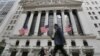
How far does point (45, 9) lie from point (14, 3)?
11.8 meters

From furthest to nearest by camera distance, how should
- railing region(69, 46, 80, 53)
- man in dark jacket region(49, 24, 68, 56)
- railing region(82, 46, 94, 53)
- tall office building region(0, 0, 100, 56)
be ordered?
tall office building region(0, 0, 100, 56), railing region(69, 46, 80, 53), railing region(82, 46, 94, 53), man in dark jacket region(49, 24, 68, 56)

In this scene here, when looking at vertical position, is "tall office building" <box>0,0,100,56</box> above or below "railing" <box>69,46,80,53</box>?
above

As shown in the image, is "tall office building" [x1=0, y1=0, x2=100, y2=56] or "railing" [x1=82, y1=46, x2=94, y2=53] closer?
"railing" [x1=82, y1=46, x2=94, y2=53]

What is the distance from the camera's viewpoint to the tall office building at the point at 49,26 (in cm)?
2742

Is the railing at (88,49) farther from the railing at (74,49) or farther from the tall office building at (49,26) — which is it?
the railing at (74,49)

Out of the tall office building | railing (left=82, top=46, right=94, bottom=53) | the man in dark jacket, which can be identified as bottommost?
the man in dark jacket

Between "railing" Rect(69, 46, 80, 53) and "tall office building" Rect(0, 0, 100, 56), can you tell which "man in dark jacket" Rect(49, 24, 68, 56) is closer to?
"tall office building" Rect(0, 0, 100, 56)

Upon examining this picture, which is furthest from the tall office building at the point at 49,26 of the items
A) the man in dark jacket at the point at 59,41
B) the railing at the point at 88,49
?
the man in dark jacket at the point at 59,41

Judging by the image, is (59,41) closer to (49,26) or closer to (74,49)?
(74,49)

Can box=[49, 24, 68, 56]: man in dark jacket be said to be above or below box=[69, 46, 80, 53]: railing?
below

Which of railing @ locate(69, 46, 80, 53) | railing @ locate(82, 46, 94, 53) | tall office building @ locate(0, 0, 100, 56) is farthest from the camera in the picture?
tall office building @ locate(0, 0, 100, 56)

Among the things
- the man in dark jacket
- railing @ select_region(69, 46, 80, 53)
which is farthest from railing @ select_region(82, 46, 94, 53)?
the man in dark jacket

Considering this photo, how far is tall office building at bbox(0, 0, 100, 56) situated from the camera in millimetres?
27422

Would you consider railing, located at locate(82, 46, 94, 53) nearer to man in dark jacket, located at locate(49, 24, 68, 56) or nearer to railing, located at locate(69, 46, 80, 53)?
railing, located at locate(69, 46, 80, 53)
